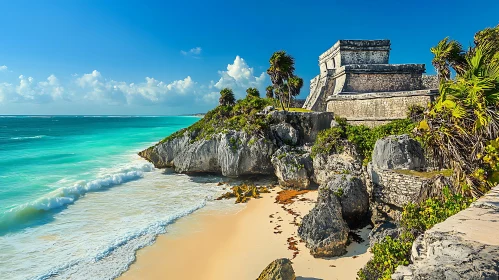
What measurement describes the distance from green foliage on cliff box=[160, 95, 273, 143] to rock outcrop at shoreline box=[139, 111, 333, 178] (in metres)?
0.53

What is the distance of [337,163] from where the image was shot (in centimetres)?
1512

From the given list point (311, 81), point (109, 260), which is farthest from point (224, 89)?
point (109, 260)

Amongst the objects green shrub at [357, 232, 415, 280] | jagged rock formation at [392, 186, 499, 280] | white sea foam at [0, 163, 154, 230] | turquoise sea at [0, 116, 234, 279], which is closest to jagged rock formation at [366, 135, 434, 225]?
green shrub at [357, 232, 415, 280]

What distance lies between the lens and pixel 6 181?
21.3m

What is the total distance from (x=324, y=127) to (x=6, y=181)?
23.9 metres

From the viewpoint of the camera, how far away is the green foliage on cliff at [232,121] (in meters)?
19.9

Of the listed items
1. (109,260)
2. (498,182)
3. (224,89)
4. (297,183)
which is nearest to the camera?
(498,182)

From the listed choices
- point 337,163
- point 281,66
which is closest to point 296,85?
point 281,66

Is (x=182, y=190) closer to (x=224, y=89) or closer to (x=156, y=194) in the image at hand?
(x=156, y=194)

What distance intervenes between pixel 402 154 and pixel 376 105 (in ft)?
24.0

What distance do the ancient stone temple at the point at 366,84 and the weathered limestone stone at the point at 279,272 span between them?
12.0 meters

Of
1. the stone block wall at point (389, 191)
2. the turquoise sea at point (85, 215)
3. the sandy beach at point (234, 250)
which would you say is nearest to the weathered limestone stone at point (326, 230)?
the sandy beach at point (234, 250)

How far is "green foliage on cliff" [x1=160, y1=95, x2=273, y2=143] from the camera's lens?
65.2 ft

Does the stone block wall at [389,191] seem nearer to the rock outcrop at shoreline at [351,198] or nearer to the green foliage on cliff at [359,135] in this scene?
the rock outcrop at shoreline at [351,198]
